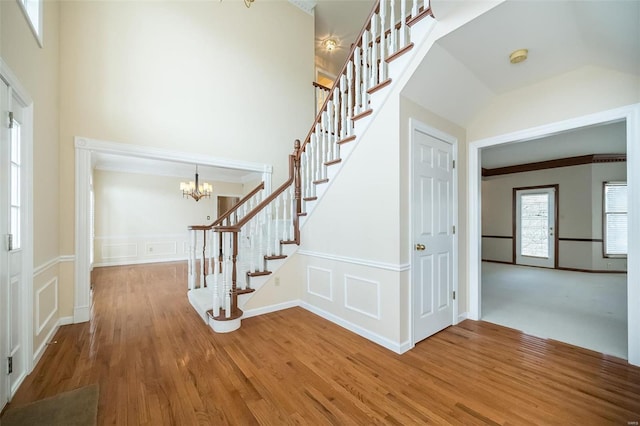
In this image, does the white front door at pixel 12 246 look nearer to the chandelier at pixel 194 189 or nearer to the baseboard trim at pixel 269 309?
the baseboard trim at pixel 269 309

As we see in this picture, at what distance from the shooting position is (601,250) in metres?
6.07

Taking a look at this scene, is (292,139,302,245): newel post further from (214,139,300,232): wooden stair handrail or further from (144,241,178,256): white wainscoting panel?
(144,241,178,256): white wainscoting panel

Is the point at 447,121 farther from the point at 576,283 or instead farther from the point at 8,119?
the point at 576,283

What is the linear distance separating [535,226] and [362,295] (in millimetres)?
6940

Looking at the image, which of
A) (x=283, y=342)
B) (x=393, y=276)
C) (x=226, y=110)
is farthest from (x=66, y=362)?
(x=226, y=110)

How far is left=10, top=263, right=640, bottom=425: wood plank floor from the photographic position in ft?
5.31

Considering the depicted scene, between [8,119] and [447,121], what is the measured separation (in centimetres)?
386

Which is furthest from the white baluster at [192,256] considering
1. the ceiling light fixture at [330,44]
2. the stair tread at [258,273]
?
the ceiling light fixture at [330,44]

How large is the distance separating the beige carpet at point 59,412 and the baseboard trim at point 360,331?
2126 mm

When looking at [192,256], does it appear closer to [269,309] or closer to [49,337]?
[269,309]

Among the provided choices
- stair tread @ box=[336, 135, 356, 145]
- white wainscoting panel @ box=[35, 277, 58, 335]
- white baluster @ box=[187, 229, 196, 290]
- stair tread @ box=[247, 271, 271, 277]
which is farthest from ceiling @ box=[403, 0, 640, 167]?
white wainscoting panel @ box=[35, 277, 58, 335]

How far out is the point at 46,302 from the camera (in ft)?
8.53

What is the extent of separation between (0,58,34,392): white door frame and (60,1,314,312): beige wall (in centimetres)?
114

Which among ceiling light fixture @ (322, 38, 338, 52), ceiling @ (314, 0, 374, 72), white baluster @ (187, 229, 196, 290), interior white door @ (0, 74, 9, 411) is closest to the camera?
interior white door @ (0, 74, 9, 411)
